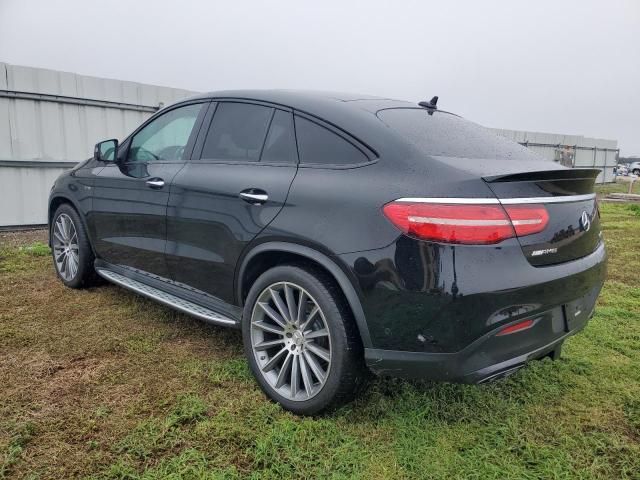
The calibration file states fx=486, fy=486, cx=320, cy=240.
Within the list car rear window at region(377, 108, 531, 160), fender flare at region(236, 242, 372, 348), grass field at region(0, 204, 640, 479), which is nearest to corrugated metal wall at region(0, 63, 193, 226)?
grass field at region(0, 204, 640, 479)

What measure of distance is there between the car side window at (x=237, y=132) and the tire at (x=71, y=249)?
5.86ft

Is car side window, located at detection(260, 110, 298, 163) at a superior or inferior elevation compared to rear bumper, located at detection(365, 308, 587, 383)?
superior

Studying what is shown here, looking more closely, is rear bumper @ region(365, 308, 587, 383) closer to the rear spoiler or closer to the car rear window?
the rear spoiler

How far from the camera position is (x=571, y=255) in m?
2.29

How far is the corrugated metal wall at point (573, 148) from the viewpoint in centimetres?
2048

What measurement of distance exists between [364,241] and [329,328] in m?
0.46

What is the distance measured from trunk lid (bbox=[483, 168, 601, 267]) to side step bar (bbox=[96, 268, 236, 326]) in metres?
1.65

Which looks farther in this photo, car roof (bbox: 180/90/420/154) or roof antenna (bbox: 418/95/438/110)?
roof antenna (bbox: 418/95/438/110)

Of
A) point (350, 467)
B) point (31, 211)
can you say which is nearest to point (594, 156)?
point (31, 211)

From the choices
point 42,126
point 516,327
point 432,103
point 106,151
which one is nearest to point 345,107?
point 432,103

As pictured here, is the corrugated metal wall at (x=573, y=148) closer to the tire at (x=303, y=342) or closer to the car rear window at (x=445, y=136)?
the car rear window at (x=445, y=136)

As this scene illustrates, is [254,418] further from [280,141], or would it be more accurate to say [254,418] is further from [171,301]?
[280,141]

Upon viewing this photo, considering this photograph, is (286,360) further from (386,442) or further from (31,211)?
(31,211)

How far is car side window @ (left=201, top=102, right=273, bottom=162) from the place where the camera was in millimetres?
2889
